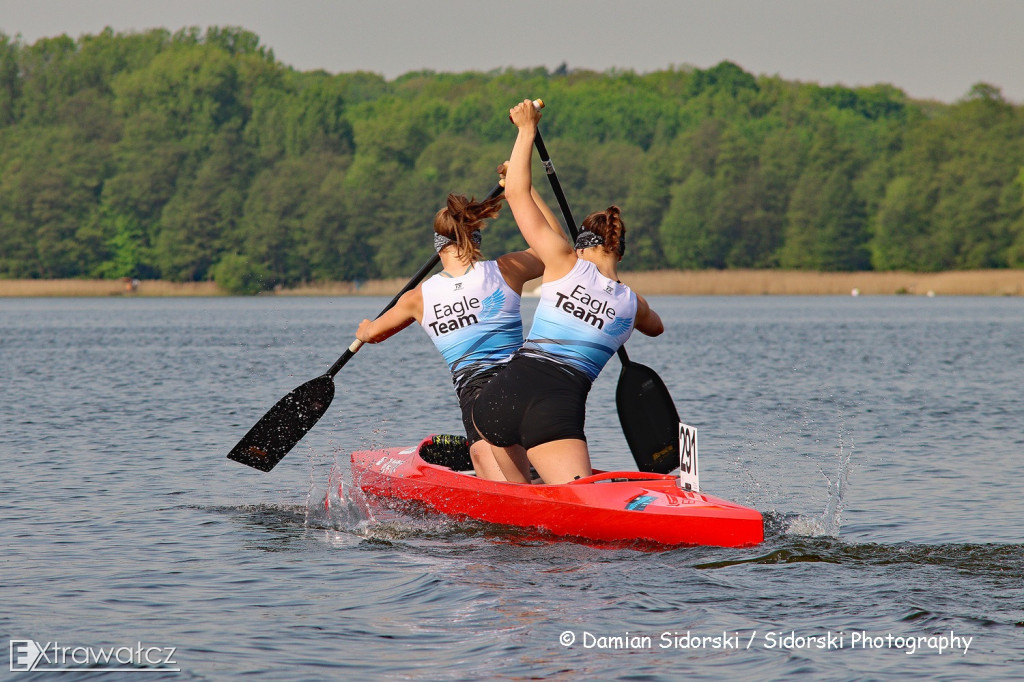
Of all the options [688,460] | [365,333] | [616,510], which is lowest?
[616,510]

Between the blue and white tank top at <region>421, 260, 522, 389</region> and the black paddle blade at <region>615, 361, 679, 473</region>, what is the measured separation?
3.83ft

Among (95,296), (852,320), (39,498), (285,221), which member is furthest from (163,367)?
(285,221)

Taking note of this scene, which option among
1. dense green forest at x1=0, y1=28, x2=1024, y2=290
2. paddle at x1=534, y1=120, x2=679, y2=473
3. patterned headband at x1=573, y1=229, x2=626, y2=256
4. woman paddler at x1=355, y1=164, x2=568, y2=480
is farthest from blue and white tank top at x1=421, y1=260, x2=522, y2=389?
dense green forest at x1=0, y1=28, x2=1024, y2=290

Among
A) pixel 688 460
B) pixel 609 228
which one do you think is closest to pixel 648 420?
pixel 688 460

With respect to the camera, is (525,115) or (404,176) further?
(404,176)

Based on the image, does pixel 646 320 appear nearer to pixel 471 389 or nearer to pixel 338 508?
pixel 471 389

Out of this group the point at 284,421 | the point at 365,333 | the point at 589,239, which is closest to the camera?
the point at 589,239

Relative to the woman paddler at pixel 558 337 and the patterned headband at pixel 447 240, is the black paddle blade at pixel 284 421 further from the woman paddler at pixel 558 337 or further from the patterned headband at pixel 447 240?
the woman paddler at pixel 558 337

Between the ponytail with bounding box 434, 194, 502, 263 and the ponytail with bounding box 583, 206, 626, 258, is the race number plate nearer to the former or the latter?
the ponytail with bounding box 583, 206, 626, 258

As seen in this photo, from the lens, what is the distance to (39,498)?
1024cm

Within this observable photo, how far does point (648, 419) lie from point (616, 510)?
4.73 feet

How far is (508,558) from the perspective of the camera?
7.61 metres

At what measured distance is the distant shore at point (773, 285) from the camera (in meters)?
60.2

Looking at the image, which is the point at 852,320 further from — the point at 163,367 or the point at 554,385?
the point at 554,385
